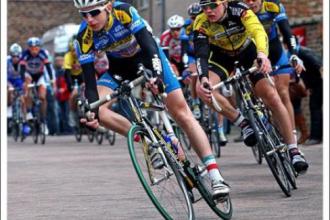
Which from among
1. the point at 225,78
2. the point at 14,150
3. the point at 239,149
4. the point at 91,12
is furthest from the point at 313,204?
the point at 14,150

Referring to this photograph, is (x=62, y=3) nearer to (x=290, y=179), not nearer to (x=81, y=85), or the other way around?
(x=81, y=85)

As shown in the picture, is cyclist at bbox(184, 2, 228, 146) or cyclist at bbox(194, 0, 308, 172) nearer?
cyclist at bbox(194, 0, 308, 172)

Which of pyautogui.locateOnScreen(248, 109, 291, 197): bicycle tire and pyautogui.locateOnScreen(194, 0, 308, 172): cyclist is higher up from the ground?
pyautogui.locateOnScreen(194, 0, 308, 172): cyclist

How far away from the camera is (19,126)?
85.7 ft

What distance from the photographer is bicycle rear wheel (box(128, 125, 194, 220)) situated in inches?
303

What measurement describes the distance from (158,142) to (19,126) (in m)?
18.4

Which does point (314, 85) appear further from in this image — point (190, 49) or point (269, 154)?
point (269, 154)

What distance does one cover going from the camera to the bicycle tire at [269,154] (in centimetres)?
1020

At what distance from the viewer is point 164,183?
7.89 meters

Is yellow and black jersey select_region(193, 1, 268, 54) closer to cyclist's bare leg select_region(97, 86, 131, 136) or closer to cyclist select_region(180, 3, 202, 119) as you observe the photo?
cyclist's bare leg select_region(97, 86, 131, 136)

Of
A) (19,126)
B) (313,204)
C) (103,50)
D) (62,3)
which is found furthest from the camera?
(62,3)

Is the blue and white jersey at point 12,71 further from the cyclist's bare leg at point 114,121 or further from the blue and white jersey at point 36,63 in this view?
the cyclist's bare leg at point 114,121

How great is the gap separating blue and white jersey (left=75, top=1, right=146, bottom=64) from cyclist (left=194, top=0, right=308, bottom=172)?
916mm

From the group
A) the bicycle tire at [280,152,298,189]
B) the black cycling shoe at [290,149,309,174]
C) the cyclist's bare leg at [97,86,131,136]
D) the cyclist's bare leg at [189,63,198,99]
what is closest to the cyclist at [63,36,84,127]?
the cyclist's bare leg at [189,63,198,99]
